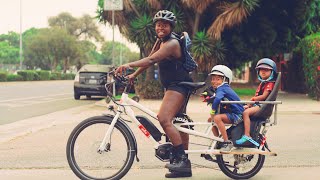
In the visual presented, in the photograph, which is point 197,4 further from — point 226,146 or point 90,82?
point 226,146

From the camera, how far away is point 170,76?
490cm

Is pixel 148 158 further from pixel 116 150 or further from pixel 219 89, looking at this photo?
pixel 219 89

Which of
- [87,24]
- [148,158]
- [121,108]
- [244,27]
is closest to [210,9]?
[244,27]

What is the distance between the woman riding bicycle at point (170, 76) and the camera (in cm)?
473

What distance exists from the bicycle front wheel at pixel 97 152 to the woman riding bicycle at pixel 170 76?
45cm

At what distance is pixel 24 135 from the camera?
28.9 feet

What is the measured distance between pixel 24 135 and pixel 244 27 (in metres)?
14.0

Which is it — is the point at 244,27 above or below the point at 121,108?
above

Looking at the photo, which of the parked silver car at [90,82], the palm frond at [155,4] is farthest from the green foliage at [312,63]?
the parked silver car at [90,82]

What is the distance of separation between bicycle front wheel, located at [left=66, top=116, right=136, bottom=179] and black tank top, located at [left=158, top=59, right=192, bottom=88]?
71 cm

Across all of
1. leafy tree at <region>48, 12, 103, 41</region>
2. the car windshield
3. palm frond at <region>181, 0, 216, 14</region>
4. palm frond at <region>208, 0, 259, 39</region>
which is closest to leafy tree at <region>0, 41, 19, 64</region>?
leafy tree at <region>48, 12, 103, 41</region>

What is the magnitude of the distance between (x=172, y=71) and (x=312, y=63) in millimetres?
14423

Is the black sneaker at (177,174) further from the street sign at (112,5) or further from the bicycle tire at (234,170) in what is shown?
the street sign at (112,5)

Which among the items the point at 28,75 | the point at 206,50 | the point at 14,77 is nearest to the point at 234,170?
the point at 206,50
